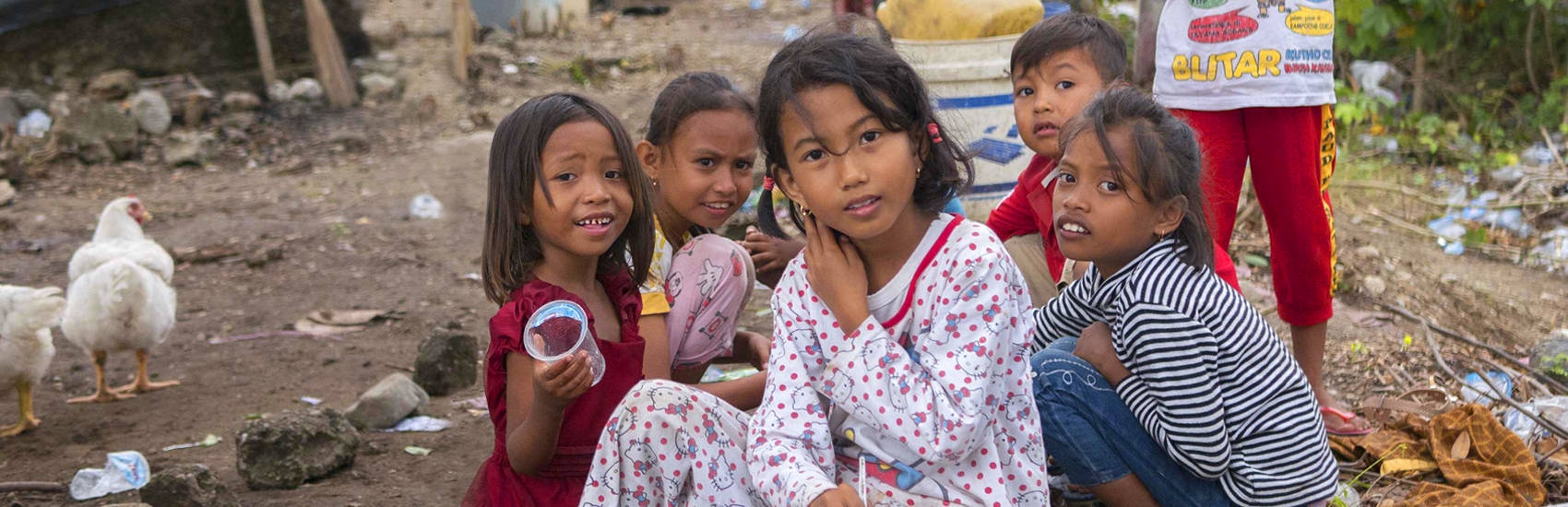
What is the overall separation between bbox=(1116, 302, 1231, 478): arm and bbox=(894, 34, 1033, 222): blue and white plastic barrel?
6.88ft

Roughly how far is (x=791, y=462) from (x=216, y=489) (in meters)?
1.64

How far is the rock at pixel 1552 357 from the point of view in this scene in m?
3.38

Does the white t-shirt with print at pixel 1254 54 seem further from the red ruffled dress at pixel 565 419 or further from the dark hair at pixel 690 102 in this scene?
the red ruffled dress at pixel 565 419

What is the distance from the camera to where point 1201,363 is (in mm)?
2096

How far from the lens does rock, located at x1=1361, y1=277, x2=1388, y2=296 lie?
4273mm

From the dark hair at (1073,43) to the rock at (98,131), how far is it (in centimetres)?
665

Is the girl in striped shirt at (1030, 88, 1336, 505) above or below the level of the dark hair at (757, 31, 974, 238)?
below

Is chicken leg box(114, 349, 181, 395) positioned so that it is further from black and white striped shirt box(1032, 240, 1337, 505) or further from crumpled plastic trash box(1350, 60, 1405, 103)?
crumpled plastic trash box(1350, 60, 1405, 103)

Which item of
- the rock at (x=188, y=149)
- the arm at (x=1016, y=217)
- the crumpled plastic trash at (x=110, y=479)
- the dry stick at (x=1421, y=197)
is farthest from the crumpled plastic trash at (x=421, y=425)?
the rock at (x=188, y=149)

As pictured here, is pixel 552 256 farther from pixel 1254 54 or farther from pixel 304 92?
pixel 304 92

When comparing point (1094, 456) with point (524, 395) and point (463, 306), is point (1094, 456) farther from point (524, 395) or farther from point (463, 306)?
point (463, 306)

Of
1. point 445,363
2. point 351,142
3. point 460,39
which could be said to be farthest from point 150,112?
point 445,363

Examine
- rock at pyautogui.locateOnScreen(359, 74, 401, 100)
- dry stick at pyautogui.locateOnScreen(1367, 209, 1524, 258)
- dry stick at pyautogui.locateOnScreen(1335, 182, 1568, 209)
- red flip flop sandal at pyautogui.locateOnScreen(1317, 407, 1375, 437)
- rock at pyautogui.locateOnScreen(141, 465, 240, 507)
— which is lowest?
rock at pyautogui.locateOnScreen(359, 74, 401, 100)

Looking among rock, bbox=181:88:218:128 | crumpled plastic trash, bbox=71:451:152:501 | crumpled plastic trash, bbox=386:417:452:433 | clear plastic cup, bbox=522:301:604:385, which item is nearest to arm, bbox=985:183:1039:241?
clear plastic cup, bbox=522:301:604:385
